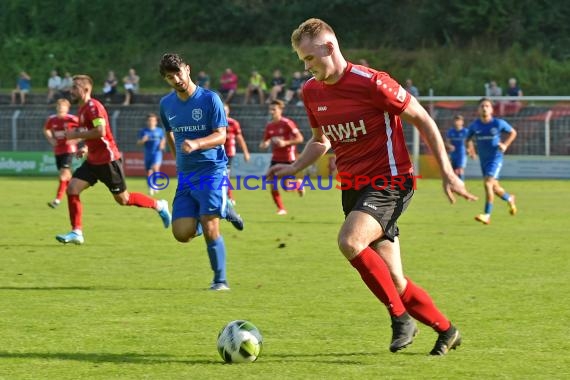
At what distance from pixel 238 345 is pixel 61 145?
14564 millimetres

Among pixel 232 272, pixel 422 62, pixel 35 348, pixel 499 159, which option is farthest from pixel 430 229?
pixel 422 62

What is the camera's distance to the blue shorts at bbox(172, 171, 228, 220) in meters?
9.66

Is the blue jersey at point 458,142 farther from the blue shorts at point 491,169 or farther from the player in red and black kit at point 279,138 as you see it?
the blue shorts at point 491,169

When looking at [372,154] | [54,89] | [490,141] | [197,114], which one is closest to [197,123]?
[197,114]

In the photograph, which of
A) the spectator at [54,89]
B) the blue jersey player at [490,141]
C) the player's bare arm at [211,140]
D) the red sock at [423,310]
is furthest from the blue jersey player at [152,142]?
the red sock at [423,310]

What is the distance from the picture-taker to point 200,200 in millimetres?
9664

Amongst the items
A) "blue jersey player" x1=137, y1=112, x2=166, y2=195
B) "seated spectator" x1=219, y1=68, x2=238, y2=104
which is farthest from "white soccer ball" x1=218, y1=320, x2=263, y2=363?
"seated spectator" x1=219, y1=68, x2=238, y2=104

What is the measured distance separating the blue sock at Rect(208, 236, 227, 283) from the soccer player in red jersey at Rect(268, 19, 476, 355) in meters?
2.85

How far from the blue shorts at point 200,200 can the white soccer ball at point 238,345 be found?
2.88 m

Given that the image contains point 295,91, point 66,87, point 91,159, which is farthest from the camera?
point 66,87

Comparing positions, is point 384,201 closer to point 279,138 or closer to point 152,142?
point 279,138

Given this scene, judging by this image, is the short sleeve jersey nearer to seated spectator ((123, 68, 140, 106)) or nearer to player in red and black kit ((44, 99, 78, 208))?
player in red and black kit ((44, 99, 78, 208))

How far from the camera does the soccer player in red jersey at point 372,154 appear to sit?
6676 millimetres

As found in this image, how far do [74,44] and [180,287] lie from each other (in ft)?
152
